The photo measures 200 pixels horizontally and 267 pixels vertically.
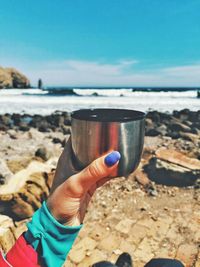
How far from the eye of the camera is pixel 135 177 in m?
4.53

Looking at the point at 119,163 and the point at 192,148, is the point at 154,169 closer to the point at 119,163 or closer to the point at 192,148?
the point at 192,148

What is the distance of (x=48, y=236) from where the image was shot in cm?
108

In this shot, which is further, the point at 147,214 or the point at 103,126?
the point at 147,214

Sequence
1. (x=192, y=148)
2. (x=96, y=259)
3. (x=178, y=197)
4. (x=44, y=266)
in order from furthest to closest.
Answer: (x=192, y=148) → (x=178, y=197) → (x=96, y=259) → (x=44, y=266)

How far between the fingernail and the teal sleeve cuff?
27 cm

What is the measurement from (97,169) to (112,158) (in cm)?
7

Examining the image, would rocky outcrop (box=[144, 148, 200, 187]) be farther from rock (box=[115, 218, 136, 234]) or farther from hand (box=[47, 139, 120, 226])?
hand (box=[47, 139, 120, 226])

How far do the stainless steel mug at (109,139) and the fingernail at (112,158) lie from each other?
0.09 ft

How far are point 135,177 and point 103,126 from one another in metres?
3.50

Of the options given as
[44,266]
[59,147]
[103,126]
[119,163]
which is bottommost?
[59,147]

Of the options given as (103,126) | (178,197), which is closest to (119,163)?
(103,126)

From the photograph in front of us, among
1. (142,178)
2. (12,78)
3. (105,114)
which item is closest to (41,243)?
(105,114)

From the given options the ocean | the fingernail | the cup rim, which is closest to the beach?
the cup rim

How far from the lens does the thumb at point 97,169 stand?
1121 mm
